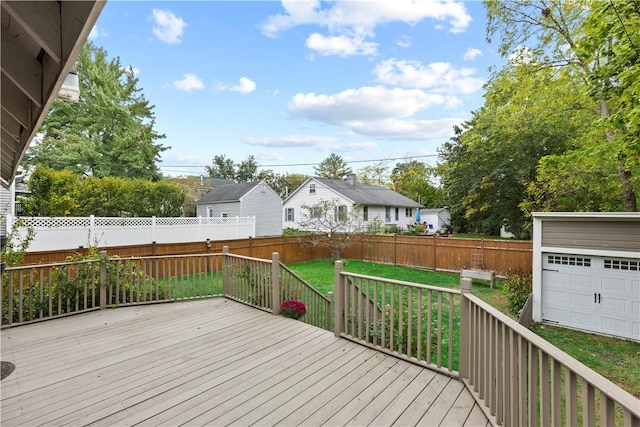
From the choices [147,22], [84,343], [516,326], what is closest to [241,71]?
[147,22]

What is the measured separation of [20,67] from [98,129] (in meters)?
18.9

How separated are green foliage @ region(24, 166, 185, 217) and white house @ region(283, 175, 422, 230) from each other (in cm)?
789

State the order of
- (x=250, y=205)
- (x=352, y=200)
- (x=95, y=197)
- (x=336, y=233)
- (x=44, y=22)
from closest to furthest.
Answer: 1. (x=44, y=22)
2. (x=95, y=197)
3. (x=336, y=233)
4. (x=352, y=200)
5. (x=250, y=205)

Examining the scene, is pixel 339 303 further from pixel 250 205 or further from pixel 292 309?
pixel 250 205

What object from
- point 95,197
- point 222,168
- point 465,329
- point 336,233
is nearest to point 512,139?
point 336,233

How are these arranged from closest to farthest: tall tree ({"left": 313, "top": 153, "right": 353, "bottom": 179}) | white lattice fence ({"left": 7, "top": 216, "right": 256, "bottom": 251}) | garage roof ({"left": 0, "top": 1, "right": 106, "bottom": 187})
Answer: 1. garage roof ({"left": 0, "top": 1, "right": 106, "bottom": 187})
2. white lattice fence ({"left": 7, "top": 216, "right": 256, "bottom": 251})
3. tall tree ({"left": 313, "top": 153, "right": 353, "bottom": 179})

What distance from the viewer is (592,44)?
15.8 ft

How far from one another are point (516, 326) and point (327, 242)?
36.0 feet

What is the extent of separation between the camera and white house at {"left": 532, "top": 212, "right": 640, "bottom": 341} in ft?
17.4

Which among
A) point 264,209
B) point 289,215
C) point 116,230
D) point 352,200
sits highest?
point 352,200

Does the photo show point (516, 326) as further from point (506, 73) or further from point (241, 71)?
point (241, 71)

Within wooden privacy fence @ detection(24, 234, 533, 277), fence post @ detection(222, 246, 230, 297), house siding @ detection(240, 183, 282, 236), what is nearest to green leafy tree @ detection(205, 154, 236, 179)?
house siding @ detection(240, 183, 282, 236)

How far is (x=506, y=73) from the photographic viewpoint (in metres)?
9.02

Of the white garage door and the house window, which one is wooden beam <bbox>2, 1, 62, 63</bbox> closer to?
the white garage door
